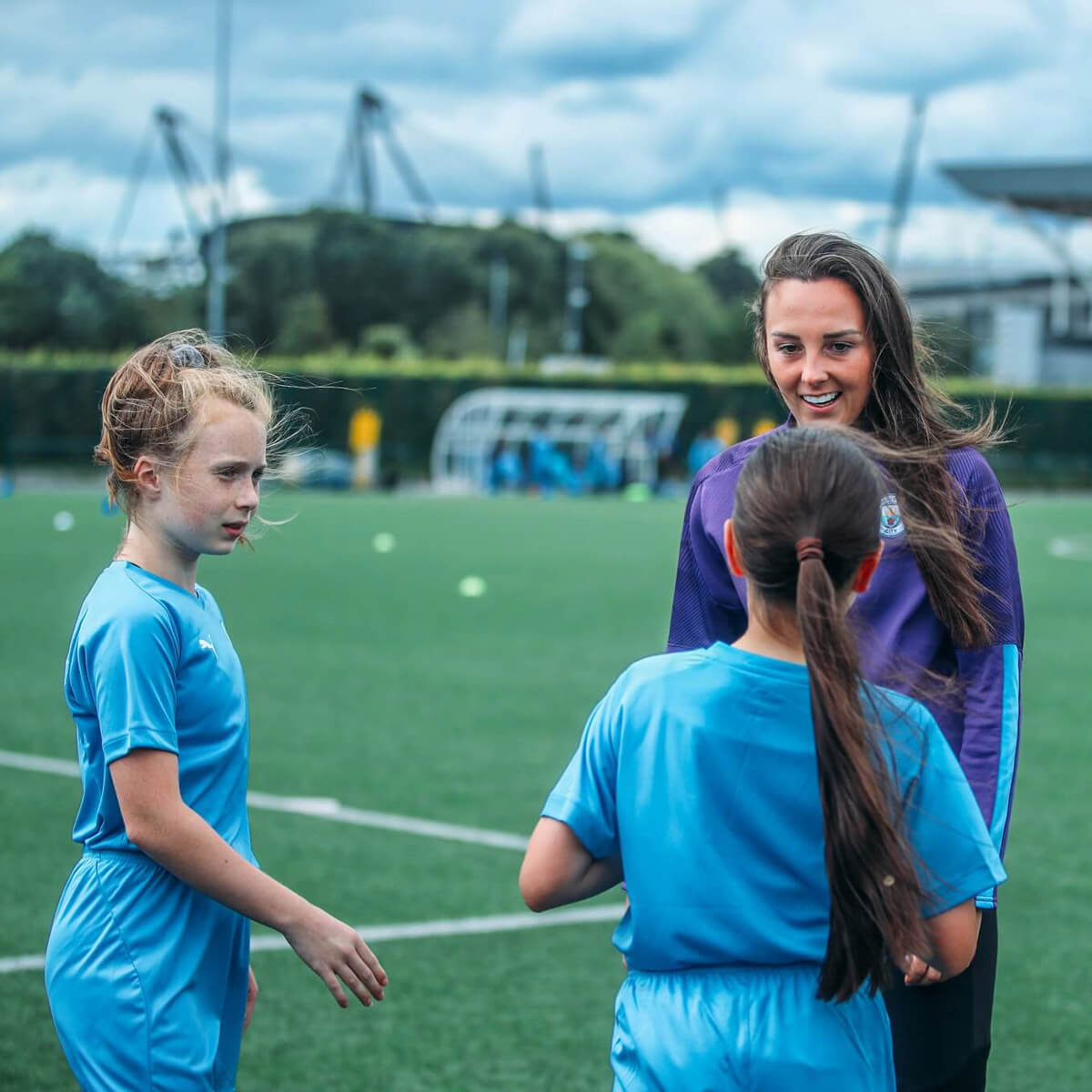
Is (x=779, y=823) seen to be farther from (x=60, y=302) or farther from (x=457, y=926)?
(x=60, y=302)

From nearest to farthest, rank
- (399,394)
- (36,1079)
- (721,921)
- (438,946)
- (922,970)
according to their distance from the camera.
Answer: (721,921) < (922,970) < (36,1079) < (438,946) < (399,394)

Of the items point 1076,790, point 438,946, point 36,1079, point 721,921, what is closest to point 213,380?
point 721,921

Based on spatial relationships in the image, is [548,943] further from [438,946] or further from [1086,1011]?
[1086,1011]

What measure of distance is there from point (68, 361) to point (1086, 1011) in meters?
40.6

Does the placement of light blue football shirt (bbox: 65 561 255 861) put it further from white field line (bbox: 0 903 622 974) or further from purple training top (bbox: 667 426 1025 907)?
white field line (bbox: 0 903 622 974)

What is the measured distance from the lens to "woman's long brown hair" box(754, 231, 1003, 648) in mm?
2461

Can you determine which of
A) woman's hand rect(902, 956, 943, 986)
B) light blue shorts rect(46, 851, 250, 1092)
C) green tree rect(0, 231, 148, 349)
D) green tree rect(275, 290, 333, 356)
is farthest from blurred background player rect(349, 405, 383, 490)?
woman's hand rect(902, 956, 943, 986)

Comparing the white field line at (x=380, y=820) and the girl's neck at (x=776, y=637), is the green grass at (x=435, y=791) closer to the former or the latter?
the white field line at (x=380, y=820)

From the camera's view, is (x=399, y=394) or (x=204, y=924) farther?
(x=399, y=394)

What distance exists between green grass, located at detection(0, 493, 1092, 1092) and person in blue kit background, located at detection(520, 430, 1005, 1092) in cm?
214

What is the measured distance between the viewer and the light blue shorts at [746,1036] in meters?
1.85

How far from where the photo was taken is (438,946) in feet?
16.0

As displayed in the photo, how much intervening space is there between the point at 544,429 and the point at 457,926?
111ft

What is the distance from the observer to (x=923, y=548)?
2455mm
